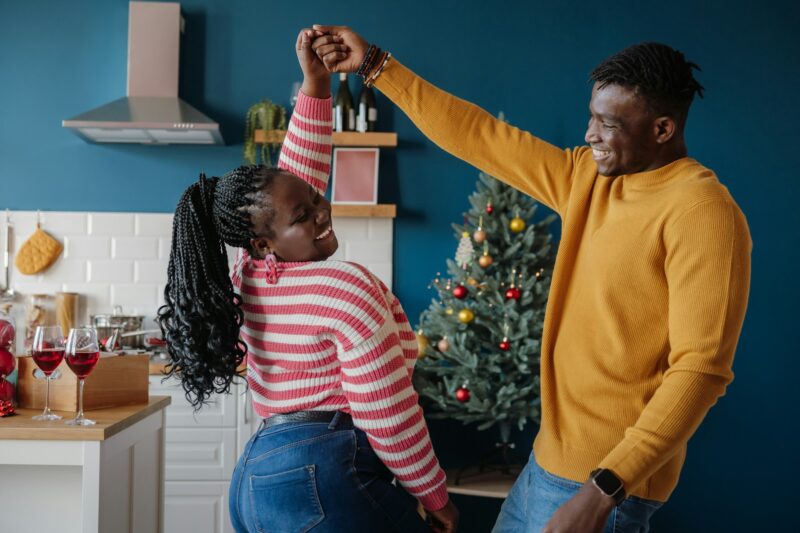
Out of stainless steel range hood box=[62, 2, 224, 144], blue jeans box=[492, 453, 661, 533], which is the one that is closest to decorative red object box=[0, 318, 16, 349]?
blue jeans box=[492, 453, 661, 533]

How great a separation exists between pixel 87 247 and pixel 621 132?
11.1ft

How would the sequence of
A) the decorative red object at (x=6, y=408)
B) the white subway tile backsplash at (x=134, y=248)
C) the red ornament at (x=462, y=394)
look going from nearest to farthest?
the decorative red object at (x=6, y=408), the red ornament at (x=462, y=394), the white subway tile backsplash at (x=134, y=248)

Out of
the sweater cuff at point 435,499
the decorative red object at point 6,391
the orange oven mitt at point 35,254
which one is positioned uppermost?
the orange oven mitt at point 35,254

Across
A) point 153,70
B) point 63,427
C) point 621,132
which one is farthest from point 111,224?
point 621,132

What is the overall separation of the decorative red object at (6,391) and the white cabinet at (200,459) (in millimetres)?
1676

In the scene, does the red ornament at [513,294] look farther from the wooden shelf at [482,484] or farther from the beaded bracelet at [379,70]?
the beaded bracelet at [379,70]

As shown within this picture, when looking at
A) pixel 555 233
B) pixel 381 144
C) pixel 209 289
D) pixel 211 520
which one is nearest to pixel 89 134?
pixel 381 144

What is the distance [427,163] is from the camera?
4129 millimetres

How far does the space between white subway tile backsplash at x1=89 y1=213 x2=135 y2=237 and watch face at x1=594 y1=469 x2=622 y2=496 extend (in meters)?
3.43

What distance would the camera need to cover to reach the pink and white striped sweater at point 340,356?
1.25m

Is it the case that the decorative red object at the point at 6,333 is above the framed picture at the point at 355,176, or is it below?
below

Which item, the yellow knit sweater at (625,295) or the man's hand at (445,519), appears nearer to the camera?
the yellow knit sweater at (625,295)

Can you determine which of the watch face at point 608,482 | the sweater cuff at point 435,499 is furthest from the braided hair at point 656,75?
the sweater cuff at point 435,499

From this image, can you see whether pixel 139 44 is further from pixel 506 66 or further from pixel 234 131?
pixel 506 66
